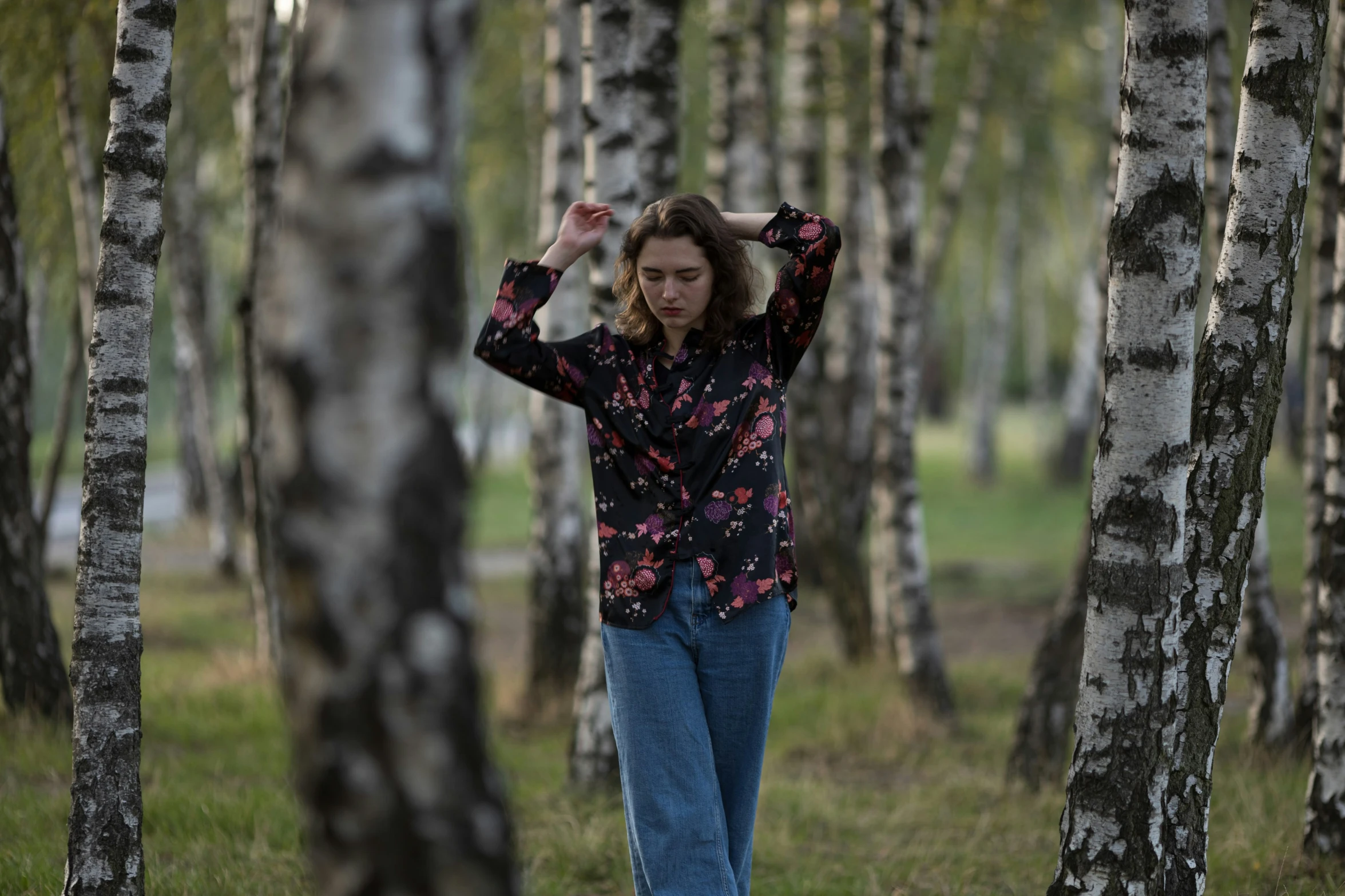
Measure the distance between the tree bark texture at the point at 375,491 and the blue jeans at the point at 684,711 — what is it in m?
1.28

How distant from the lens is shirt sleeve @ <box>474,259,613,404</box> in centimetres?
283

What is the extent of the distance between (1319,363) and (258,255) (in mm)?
5683

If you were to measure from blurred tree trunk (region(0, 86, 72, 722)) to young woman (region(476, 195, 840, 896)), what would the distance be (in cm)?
396

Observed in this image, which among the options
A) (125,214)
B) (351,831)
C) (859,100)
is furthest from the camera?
(859,100)

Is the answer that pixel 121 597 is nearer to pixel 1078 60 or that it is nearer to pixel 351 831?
pixel 351 831

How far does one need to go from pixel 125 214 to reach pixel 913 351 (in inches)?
186

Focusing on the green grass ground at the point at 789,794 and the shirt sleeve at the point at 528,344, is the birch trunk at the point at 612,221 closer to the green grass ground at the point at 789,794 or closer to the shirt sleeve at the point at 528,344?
the green grass ground at the point at 789,794

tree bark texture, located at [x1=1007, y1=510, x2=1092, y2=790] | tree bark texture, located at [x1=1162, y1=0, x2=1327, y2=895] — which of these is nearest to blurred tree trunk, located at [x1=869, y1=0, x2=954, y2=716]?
tree bark texture, located at [x1=1007, y1=510, x2=1092, y2=790]

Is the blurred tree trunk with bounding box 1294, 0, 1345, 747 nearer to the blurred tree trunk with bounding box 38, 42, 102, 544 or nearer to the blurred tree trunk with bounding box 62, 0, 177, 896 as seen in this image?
the blurred tree trunk with bounding box 62, 0, 177, 896

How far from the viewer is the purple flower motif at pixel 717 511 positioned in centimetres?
283

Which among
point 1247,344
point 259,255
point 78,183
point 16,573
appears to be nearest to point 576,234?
point 1247,344

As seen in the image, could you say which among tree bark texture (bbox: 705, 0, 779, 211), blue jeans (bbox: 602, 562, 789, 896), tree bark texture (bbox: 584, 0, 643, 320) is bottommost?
blue jeans (bbox: 602, 562, 789, 896)

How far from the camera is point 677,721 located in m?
2.84

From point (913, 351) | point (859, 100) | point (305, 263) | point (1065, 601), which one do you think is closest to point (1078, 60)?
point (859, 100)
